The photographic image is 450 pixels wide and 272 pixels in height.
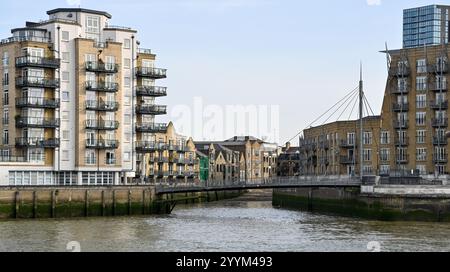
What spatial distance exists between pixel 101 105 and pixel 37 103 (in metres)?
5.78

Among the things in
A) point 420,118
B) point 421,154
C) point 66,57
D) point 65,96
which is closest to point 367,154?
point 421,154

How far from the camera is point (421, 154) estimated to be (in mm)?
86188

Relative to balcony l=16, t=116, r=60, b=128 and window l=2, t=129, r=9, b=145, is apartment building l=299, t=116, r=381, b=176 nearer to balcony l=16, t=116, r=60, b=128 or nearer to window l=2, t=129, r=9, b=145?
balcony l=16, t=116, r=60, b=128

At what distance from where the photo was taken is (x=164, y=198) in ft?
237

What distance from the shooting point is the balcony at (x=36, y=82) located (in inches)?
2724

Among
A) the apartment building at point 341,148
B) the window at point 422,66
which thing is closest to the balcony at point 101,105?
the apartment building at point 341,148

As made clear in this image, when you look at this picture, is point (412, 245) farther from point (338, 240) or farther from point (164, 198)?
point (164, 198)

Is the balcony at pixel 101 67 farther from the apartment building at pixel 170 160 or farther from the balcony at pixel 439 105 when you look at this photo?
the balcony at pixel 439 105

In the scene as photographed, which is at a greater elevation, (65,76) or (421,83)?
(421,83)

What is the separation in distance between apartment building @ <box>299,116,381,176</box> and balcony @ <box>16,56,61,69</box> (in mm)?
32668

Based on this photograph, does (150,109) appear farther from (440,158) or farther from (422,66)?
(440,158)

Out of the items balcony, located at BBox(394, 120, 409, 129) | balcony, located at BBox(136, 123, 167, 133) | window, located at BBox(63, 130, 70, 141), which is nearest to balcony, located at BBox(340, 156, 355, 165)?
balcony, located at BBox(394, 120, 409, 129)

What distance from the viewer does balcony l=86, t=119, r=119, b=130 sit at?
7231cm
